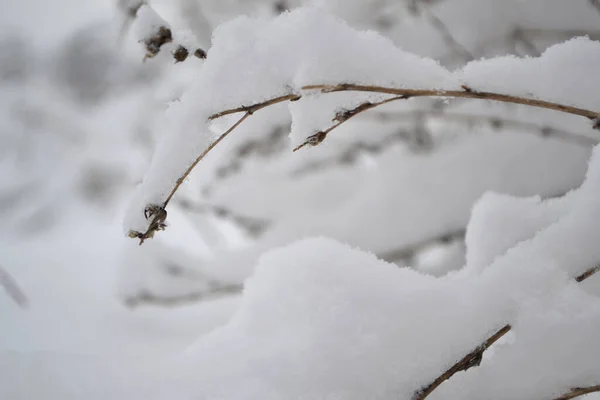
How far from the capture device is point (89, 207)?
2889 mm

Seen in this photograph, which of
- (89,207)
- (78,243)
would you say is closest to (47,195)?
(89,207)

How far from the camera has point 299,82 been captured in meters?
0.43

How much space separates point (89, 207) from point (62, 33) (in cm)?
111

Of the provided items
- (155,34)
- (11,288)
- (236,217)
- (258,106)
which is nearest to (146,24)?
(155,34)

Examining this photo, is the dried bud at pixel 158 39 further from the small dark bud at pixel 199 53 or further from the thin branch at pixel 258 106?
the thin branch at pixel 258 106

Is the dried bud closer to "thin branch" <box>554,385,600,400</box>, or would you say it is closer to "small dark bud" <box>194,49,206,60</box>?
"small dark bud" <box>194,49,206,60</box>

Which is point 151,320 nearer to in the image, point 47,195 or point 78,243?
point 78,243

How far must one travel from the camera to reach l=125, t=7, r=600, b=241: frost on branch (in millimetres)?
441

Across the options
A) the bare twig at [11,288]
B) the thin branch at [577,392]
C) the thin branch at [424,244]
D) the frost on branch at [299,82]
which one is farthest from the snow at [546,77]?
the bare twig at [11,288]

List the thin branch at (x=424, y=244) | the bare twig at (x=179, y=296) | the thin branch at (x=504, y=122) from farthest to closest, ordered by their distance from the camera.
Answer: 1. the bare twig at (x=179, y=296)
2. the thin branch at (x=424, y=244)
3. the thin branch at (x=504, y=122)

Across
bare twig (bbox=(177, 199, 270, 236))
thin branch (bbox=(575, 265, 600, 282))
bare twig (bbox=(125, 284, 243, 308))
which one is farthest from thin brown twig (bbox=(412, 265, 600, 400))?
bare twig (bbox=(177, 199, 270, 236))

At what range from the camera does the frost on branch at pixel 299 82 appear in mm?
441

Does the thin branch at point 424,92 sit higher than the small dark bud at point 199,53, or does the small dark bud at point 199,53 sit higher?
the small dark bud at point 199,53

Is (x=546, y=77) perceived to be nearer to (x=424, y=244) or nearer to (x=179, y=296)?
(x=424, y=244)
